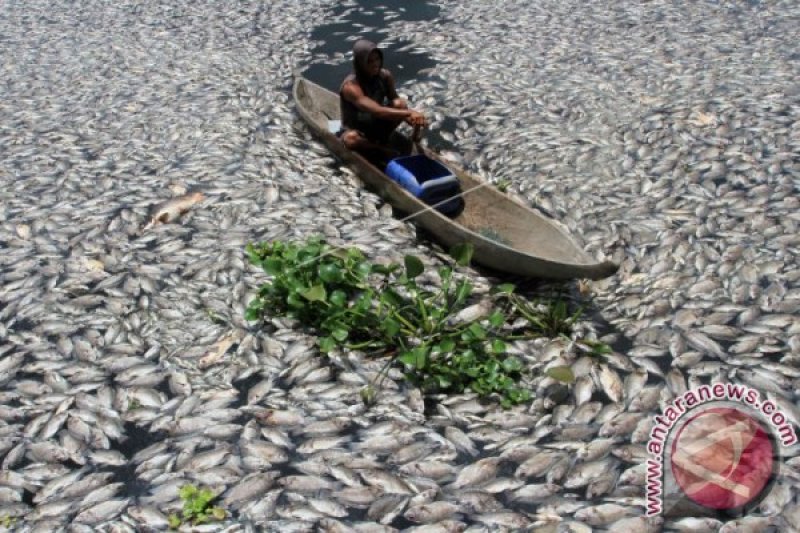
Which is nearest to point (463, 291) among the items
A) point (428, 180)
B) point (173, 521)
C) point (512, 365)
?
point (512, 365)

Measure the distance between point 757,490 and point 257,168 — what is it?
5.89m

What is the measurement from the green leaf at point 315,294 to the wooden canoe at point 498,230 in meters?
1.31

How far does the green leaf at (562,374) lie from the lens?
180 inches

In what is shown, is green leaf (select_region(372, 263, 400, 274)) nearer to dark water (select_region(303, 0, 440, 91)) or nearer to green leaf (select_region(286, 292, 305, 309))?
green leaf (select_region(286, 292, 305, 309))

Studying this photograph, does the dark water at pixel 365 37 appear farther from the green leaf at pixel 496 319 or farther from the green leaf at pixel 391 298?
the green leaf at pixel 496 319

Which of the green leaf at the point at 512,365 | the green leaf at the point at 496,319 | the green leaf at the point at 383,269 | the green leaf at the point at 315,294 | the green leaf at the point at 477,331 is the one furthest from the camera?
the green leaf at the point at 383,269

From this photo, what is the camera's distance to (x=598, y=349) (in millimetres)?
4859

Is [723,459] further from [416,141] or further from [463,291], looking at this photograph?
[416,141]

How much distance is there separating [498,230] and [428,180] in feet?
2.62

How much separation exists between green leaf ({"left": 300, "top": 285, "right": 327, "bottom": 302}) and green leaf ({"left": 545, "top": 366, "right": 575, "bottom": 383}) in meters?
1.72

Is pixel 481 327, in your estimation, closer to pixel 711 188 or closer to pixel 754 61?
pixel 711 188

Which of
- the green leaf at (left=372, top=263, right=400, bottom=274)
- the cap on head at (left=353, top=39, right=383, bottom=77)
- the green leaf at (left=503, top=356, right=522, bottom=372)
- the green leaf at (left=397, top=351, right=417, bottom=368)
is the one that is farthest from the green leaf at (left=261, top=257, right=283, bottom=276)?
the cap on head at (left=353, top=39, right=383, bottom=77)

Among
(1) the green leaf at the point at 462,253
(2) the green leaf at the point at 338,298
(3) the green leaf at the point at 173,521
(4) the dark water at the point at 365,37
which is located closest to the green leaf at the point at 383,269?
(2) the green leaf at the point at 338,298

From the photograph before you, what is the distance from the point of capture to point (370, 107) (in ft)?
22.8
